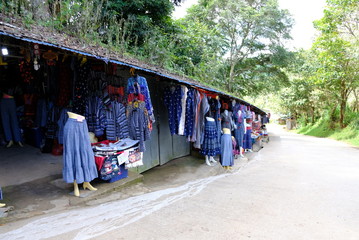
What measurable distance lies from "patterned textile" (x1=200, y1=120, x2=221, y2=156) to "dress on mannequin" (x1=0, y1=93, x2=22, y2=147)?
5289mm

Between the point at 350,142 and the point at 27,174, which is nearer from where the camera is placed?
the point at 27,174

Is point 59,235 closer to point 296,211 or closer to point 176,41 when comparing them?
point 296,211

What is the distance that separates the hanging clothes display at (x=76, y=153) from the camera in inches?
150

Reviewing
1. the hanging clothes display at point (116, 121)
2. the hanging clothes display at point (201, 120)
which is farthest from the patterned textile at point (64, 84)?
the hanging clothes display at point (201, 120)

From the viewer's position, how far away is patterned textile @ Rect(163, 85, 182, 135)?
6281mm

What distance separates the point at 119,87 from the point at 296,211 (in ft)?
13.2

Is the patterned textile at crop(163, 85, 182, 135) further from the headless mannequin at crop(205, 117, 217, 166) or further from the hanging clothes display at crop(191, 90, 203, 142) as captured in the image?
the headless mannequin at crop(205, 117, 217, 166)

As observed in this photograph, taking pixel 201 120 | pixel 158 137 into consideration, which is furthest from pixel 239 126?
pixel 158 137

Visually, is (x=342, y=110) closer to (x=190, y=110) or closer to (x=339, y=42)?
(x=339, y=42)

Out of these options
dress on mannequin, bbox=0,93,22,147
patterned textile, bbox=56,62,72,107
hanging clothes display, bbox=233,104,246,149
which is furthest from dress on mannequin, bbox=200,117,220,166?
dress on mannequin, bbox=0,93,22,147

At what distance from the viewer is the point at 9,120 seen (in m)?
6.12

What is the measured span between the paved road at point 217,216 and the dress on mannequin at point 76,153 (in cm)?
58

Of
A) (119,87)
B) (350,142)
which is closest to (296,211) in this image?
(119,87)

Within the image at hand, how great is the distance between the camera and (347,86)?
61.1ft
